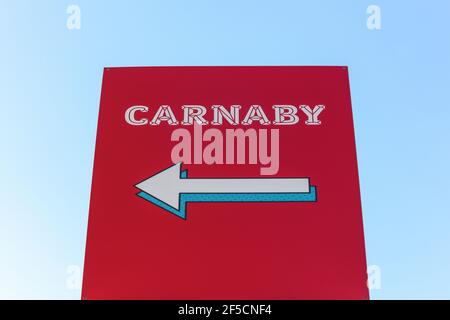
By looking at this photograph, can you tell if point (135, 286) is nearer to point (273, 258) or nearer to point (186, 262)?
point (186, 262)

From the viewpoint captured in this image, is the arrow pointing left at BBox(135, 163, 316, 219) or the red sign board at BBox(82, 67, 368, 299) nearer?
the red sign board at BBox(82, 67, 368, 299)

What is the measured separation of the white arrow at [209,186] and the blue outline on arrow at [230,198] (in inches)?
0.6

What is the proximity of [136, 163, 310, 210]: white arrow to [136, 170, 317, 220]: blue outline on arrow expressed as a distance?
0.01 metres

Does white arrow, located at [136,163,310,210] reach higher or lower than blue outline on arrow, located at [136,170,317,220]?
higher

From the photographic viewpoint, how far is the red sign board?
246cm

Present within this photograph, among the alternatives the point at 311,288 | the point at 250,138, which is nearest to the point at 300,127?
the point at 250,138

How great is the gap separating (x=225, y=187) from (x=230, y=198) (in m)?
0.06

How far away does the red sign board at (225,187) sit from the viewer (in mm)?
2461

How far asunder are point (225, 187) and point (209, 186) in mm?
77

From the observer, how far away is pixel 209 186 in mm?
2584

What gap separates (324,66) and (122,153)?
1108mm

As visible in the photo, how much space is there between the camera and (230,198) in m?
2.57

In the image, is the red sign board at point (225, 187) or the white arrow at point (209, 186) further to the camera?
the white arrow at point (209, 186)

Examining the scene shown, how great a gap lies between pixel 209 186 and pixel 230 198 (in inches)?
4.6
